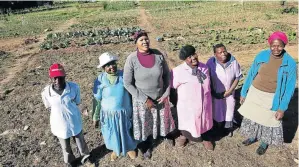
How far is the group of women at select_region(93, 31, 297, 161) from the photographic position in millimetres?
3369

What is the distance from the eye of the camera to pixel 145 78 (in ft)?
11.1

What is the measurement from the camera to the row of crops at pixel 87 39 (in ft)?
39.5

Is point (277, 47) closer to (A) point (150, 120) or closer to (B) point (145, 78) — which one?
(B) point (145, 78)

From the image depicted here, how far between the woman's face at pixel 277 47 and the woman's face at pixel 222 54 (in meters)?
0.60

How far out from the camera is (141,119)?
372 centimetres

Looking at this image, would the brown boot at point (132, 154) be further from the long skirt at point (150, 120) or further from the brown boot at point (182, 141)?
the brown boot at point (182, 141)

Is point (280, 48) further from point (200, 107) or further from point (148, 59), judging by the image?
point (148, 59)

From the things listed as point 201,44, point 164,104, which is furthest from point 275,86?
point 201,44

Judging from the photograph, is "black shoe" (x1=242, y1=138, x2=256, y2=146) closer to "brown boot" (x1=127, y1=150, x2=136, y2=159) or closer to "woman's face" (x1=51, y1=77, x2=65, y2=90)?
"brown boot" (x1=127, y1=150, x2=136, y2=159)

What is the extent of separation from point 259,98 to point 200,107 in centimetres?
80

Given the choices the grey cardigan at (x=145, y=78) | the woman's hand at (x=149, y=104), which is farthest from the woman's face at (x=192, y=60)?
the woman's hand at (x=149, y=104)

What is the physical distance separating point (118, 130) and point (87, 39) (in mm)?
10013

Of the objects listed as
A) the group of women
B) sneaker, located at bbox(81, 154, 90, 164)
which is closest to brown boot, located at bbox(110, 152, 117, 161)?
Answer: the group of women

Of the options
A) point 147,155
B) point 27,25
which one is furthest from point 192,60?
point 27,25
